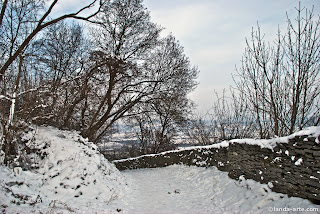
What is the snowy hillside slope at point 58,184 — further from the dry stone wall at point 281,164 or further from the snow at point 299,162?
the snow at point 299,162

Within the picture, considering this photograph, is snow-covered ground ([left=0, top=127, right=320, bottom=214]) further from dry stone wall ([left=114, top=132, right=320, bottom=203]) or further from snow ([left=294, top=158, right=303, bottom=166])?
snow ([left=294, top=158, right=303, bottom=166])

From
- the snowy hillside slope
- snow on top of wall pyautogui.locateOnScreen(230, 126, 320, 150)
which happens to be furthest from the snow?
the snowy hillside slope

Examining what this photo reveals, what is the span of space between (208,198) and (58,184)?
3.80 m

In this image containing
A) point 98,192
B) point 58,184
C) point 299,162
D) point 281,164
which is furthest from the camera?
point 98,192

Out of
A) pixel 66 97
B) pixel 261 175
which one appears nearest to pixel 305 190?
pixel 261 175

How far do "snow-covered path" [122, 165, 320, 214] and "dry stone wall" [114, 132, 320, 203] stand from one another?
0.19 meters

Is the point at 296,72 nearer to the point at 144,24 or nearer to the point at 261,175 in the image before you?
the point at 261,175

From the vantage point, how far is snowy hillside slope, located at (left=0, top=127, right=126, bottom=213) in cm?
315

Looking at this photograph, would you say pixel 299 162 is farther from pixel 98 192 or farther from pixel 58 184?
pixel 58 184

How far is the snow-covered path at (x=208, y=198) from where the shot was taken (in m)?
3.63

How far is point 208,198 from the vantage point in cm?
491

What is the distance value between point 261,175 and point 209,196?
1510mm

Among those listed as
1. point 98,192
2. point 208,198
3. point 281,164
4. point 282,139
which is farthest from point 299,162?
point 98,192

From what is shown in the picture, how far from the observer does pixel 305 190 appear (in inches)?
127
